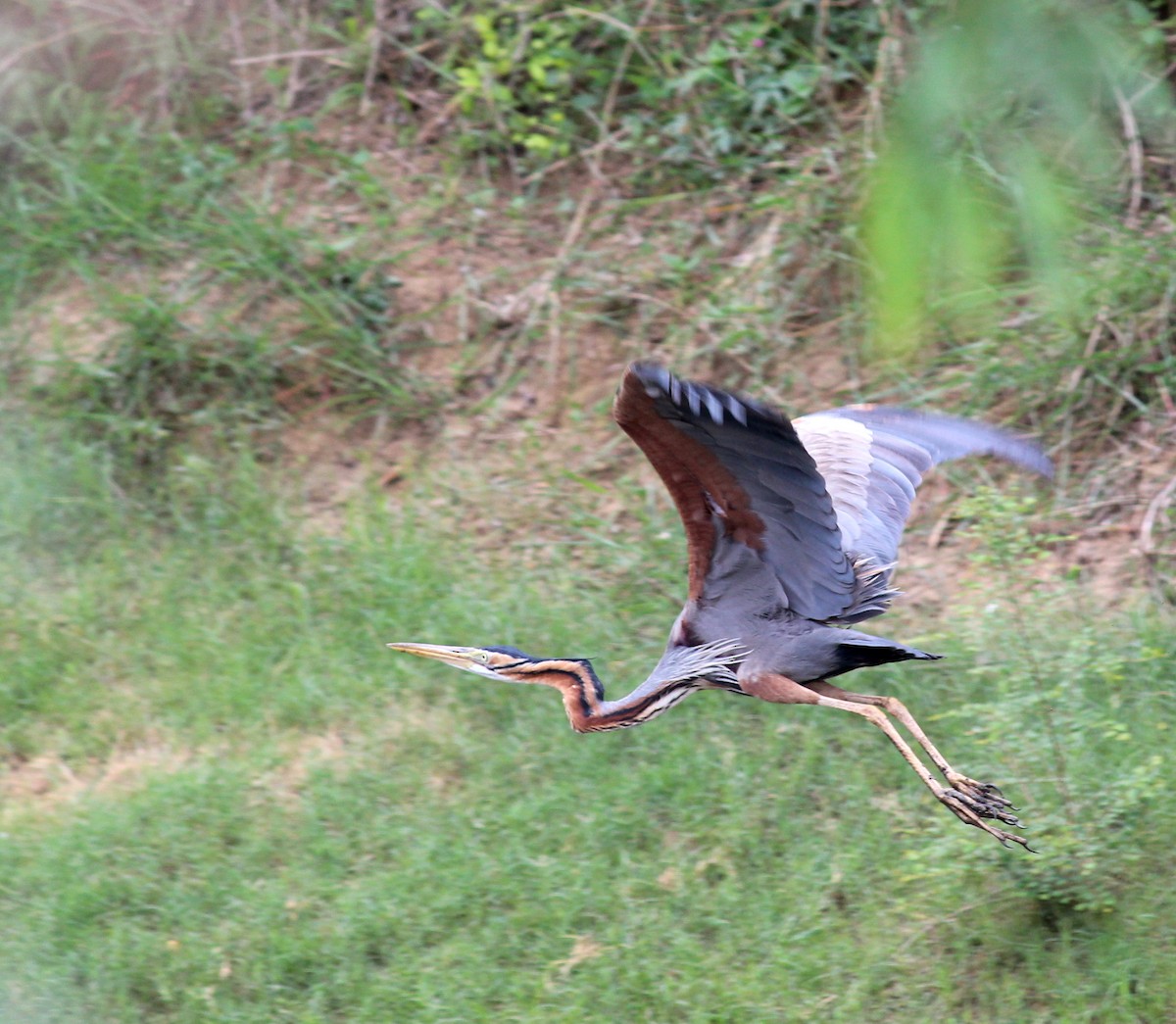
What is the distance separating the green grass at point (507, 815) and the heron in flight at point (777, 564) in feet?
2.02

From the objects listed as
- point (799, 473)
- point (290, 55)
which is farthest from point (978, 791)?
point (290, 55)

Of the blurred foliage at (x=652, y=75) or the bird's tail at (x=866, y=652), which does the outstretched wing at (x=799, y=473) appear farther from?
the blurred foliage at (x=652, y=75)

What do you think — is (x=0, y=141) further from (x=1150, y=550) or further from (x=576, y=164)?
(x=1150, y=550)

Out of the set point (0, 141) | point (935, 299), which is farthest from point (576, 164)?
point (935, 299)

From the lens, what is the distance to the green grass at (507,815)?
489 centimetres

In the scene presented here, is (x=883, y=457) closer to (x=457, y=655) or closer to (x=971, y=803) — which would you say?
(x=971, y=803)

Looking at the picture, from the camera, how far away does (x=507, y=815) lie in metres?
5.78

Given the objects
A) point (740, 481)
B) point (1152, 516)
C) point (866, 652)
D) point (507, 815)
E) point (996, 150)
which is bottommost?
point (507, 815)

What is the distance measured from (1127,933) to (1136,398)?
8.25 feet

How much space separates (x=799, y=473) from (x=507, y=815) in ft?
8.42

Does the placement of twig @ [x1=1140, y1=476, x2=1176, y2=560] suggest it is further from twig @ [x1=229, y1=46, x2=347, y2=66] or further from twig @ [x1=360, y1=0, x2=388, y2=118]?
twig @ [x1=229, y1=46, x2=347, y2=66]

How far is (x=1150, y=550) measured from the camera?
5.82 meters

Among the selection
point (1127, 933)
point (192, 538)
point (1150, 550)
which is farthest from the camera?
point (192, 538)

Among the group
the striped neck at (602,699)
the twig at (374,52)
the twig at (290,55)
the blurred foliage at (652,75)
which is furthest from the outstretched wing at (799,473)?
the twig at (290,55)
